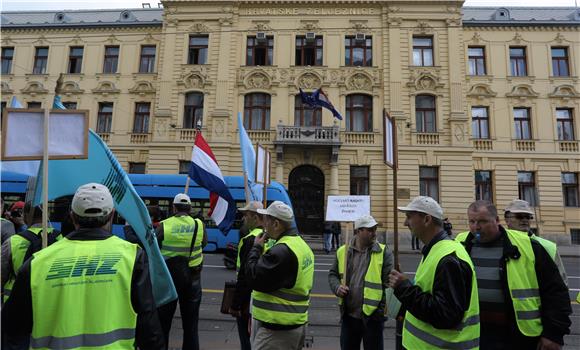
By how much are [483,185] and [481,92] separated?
5958 millimetres

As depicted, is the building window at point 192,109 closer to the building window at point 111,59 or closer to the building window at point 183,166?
the building window at point 183,166

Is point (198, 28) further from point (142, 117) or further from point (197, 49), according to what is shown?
point (142, 117)

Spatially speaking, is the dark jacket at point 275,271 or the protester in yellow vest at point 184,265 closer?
the dark jacket at point 275,271

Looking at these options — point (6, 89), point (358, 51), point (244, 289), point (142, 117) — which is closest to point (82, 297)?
point (244, 289)

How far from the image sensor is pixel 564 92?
23.2 metres

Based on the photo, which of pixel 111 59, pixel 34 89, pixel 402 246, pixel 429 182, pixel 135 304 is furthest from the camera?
pixel 111 59

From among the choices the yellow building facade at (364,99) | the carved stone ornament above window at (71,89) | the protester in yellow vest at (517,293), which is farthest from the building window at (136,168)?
the protester in yellow vest at (517,293)

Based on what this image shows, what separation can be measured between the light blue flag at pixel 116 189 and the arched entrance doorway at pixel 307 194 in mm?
18583

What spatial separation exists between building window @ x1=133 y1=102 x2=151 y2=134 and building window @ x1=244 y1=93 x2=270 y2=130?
22.7 ft

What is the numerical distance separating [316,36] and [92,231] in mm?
23750

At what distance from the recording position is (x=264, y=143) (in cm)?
2250

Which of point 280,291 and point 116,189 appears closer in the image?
point 280,291

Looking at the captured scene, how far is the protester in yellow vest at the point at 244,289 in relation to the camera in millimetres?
3777

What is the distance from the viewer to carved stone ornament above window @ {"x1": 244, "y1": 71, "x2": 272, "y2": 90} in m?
23.3
